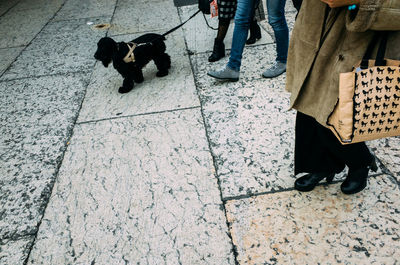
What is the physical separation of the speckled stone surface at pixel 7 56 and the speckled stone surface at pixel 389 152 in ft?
15.7

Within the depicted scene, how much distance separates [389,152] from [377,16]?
5.03ft

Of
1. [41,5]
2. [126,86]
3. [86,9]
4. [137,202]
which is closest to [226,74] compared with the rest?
[126,86]

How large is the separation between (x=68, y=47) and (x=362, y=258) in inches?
193

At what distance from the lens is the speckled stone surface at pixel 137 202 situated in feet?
6.10

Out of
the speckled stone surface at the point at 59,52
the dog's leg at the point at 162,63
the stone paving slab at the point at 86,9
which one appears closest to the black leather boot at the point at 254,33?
the dog's leg at the point at 162,63

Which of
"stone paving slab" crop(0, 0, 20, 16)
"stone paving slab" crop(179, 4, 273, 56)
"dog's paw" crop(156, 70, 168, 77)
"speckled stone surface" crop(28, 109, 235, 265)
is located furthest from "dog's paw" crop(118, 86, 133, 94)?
"stone paving slab" crop(0, 0, 20, 16)

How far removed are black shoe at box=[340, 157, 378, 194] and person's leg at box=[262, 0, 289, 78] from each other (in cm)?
179

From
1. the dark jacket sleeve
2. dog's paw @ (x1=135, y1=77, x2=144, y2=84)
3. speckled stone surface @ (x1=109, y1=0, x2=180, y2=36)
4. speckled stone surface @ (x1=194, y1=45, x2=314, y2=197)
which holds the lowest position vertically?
speckled stone surface @ (x1=194, y1=45, x2=314, y2=197)

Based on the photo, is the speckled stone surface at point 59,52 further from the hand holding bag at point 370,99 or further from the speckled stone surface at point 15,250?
the hand holding bag at point 370,99

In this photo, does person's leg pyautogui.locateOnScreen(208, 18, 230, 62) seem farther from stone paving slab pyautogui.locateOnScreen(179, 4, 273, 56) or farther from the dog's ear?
the dog's ear

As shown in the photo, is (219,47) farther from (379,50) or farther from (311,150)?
(379,50)

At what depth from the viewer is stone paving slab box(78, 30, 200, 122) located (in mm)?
3230

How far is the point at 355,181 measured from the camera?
196 cm

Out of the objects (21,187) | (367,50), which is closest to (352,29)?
(367,50)
